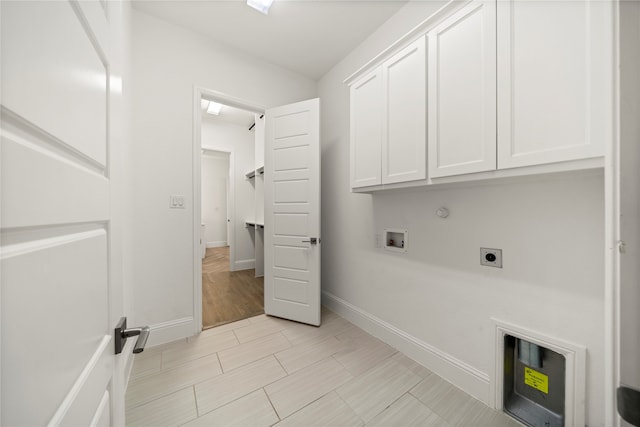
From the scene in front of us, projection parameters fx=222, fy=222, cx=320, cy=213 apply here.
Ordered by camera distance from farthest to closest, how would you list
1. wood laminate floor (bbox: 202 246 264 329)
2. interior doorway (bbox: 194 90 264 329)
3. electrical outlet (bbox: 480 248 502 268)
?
interior doorway (bbox: 194 90 264 329) → wood laminate floor (bbox: 202 246 264 329) → electrical outlet (bbox: 480 248 502 268)

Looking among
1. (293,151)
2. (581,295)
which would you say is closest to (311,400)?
(581,295)

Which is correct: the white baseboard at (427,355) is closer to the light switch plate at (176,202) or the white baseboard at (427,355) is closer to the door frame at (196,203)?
the door frame at (196,203)

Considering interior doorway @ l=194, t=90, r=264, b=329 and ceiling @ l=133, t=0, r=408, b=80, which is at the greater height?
ceiling @ l=133, t=0, r=408, b=80

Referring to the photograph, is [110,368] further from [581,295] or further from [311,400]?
[581,295]

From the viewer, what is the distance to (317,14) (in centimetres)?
189

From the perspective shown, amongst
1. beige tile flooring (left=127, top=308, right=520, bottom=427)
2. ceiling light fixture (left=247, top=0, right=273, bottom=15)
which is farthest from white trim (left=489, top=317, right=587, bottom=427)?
ceiling light fixture (left=247, top=0, right=273, bottom=15)

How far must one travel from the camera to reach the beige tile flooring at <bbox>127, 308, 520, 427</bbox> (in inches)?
48.2

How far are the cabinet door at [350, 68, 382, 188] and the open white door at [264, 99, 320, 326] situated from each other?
1.44 feet

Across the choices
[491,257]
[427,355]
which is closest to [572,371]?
[491,257]

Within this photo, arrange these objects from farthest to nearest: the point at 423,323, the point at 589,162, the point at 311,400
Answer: the point at 423,323, the point at 311,400, the point at 589,162

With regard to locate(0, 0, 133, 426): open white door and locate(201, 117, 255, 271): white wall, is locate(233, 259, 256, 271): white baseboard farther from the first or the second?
locate(0, 0, 133, 426): open white door

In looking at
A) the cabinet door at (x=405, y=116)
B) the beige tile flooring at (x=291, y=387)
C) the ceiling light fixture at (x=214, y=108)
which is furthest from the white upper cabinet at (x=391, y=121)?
the ceiling light fixture at (x=214, y=108)

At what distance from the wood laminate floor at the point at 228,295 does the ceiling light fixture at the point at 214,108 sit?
2764 mm

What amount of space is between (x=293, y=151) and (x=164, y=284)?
5.55 ft
